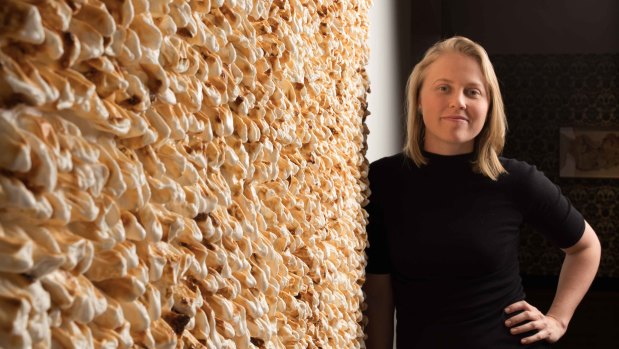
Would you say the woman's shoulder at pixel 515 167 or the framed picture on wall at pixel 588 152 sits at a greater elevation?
the woman's shoulder at pixel 515 167

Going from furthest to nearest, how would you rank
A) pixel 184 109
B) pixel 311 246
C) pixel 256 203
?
pixel 311 246 < pixel 256 203 < pixel 184 109

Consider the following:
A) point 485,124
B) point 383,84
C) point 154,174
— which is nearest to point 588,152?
point 383,84

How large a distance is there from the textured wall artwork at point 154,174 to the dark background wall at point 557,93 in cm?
346

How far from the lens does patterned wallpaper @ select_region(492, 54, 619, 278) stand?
13.8 feet

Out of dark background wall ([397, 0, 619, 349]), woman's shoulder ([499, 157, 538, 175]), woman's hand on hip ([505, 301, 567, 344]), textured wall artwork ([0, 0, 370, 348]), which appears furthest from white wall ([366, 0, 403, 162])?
dark background wall ([397, 0, 619, 349])

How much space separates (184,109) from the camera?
0.58 m

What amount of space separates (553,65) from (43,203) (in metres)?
4.27

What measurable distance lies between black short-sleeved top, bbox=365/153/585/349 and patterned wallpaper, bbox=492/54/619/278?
8.82 feet

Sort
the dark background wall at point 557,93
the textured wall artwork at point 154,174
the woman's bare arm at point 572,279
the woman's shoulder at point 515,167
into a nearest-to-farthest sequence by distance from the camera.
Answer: the textured wall artwork at point 154,174
the woman's shoulder at point 515,167
the woman's bare arm at point 572,279
the dark background wall at point 557,93

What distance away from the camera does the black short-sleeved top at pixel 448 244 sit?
162 cm

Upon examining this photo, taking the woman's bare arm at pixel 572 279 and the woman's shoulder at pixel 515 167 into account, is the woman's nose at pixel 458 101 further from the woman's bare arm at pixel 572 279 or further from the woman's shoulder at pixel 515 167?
the woman's bare arm at pixel 572 279

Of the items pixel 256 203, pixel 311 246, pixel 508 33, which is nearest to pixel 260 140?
pixel 256 203

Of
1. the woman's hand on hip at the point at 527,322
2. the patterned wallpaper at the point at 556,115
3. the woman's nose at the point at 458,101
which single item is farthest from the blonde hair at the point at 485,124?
the patterned wallpaper at the point at 556,115

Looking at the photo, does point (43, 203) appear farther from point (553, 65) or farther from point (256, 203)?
point (553, 65)
